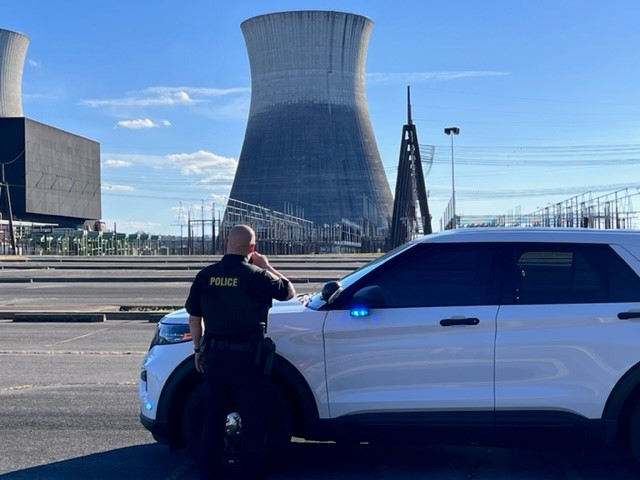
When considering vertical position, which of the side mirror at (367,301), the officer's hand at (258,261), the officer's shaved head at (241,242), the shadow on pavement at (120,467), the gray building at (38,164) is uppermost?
the gray building at (38,164)

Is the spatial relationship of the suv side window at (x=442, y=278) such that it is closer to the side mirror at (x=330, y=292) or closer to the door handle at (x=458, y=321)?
the door handle at (x=458, y=321)

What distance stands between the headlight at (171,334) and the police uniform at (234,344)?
36 centimetres

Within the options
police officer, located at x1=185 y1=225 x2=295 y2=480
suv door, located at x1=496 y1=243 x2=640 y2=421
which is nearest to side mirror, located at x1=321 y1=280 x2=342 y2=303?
police officer, located at x1=185 y1=225 x2=295 y2=480

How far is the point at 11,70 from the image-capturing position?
226 ft

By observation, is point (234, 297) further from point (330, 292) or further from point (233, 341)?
point (330, 292)

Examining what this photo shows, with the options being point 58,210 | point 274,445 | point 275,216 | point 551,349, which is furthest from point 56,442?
point 58,210

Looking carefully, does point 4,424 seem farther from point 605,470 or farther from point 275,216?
point 275,216

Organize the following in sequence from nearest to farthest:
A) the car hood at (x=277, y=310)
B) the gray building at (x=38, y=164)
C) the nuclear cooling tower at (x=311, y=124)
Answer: the car hood at (x=277, y=310)
the nuclear cooling tower at (x=311, y=124)
the gray building at (x=38, y=164)

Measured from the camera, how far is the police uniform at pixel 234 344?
4113mm

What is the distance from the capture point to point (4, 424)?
5.79m

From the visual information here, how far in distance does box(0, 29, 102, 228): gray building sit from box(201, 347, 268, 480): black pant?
6770cm

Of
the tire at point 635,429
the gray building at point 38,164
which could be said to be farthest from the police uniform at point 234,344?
the gray building at point 38,164

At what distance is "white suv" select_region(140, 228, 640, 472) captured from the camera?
4305 mm

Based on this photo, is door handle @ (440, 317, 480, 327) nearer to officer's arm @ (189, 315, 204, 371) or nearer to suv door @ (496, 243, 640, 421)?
suv door @ (496, 243, 640, 421)
